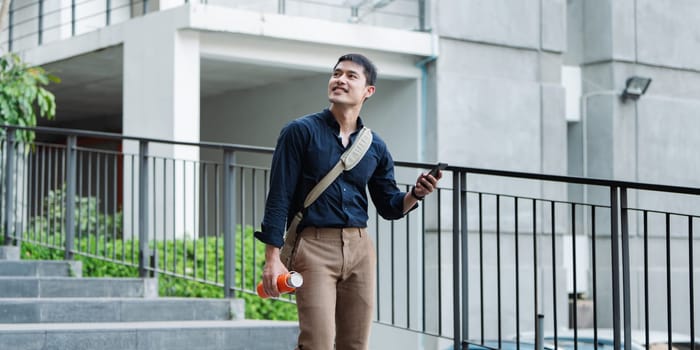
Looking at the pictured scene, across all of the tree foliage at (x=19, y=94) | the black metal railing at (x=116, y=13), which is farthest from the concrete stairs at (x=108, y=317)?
the black metal railing at (x=116, y=13)

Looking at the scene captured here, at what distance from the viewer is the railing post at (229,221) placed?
8.29m

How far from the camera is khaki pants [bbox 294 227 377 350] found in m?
4.29

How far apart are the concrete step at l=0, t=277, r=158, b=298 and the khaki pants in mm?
4169

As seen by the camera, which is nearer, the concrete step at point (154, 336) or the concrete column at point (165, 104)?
the concrete step at point (154, 336)

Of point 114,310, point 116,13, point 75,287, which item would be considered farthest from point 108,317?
point 116,13

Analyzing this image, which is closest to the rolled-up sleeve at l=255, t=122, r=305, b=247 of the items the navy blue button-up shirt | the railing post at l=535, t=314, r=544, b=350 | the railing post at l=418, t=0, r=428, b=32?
the navy blue button-up shirt

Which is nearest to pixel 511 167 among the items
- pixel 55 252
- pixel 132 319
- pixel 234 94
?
pixel 234 94

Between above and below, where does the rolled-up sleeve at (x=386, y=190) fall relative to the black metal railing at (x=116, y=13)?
below

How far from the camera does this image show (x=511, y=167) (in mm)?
15484

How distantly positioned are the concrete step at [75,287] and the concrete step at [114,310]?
47 centimetres

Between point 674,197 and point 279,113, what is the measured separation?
6381 mm

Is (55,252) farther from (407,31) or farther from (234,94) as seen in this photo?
(234,94)

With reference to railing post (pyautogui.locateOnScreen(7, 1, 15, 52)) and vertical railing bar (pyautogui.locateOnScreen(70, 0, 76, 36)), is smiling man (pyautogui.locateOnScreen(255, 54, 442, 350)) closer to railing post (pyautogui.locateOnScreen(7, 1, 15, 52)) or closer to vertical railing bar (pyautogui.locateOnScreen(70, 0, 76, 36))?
vertical railing bar (pyautogui.locateOnScreen(70, 0, 76, 36))

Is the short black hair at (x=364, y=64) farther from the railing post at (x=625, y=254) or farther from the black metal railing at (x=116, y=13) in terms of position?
the black metal railing at (x=116, y=13)
